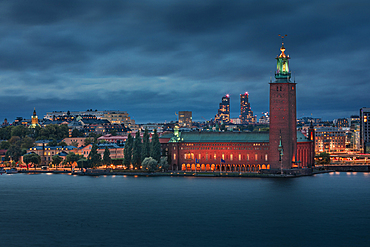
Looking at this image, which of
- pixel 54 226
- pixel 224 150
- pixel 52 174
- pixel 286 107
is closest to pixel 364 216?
pixel 54 226

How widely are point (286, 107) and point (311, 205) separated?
45.6 meters

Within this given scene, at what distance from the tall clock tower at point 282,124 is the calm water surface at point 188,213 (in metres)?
12.8

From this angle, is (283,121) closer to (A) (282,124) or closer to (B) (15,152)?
(A) (282,124)

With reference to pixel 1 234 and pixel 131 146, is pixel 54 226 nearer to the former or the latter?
pixel 1 234

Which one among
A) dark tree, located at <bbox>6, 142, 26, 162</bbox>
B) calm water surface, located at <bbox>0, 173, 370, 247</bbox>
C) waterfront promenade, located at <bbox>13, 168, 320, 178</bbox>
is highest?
dark tree, located at <bbox>6, 142, 26, 162</bbox>

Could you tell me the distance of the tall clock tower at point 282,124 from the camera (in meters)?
126

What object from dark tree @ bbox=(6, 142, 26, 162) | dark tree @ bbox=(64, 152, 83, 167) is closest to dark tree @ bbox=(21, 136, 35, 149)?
dark tree @ bbox=(6, 142, 26, 162)

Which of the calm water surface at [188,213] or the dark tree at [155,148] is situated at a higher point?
the dark tree at [155,148]

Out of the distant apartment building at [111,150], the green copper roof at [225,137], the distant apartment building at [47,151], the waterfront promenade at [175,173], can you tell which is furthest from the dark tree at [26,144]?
the green copper roof at [225,137]

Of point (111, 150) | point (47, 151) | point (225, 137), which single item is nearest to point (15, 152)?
point (47, 151)

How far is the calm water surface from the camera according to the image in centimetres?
6191

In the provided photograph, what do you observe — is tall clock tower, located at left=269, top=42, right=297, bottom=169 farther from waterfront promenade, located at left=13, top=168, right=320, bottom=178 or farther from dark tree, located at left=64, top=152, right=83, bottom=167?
dark tree, located at left=64, top=152, right=83, bottom=167

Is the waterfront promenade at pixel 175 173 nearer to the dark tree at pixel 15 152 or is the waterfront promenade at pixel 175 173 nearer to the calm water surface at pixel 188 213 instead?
the calm water surface at pixel 188 213

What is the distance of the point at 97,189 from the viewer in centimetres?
10425
